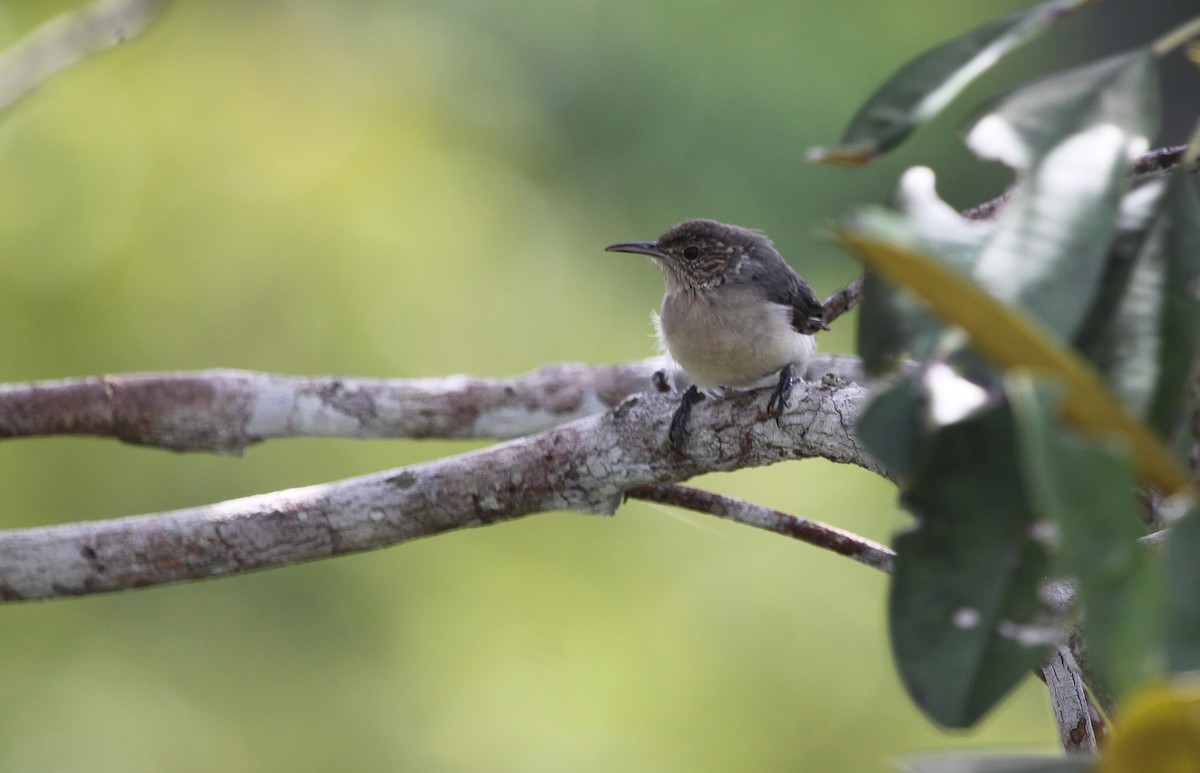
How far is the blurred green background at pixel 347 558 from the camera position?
7.46 meters

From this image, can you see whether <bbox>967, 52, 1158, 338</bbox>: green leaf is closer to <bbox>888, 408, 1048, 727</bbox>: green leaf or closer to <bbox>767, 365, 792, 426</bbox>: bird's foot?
<bbox>888, 408, 1048, 727</bbox>: green leaf

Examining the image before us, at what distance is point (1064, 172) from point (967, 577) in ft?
1.46

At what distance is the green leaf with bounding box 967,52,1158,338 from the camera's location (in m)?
1.12

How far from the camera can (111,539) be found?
3.13m

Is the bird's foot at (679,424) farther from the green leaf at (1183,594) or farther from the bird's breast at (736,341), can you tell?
the green leaf at (1183,594)

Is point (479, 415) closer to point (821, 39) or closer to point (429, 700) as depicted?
point (429, 700)

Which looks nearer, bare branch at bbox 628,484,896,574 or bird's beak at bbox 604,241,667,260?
bare branch at bbox 628,484,896,574

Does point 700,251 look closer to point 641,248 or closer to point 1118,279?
point 641,248

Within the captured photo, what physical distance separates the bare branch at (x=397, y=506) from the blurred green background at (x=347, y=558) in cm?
438

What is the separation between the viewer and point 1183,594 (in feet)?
3.16

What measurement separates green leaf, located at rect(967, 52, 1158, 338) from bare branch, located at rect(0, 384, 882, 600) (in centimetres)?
151

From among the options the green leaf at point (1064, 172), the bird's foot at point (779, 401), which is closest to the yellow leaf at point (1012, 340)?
the green leaf at point (1064, 172)

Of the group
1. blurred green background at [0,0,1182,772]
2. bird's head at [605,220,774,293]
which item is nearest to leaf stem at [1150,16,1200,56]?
bird's head at [605,220,774,293]

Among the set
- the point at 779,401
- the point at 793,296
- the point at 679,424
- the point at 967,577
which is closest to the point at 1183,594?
the point at 967,577
